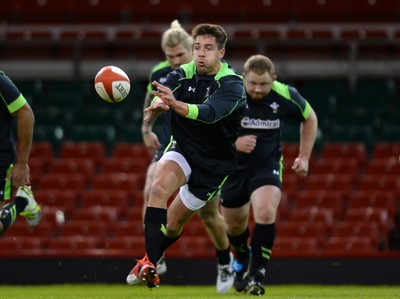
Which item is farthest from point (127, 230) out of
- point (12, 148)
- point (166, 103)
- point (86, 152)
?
point (166, 103)

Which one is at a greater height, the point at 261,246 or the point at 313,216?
the point at 261,246

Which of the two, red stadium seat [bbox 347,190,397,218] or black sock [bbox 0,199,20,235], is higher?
black sock [bbox 0,199,20,235]

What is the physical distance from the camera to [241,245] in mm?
9180

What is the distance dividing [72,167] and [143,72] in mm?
3874

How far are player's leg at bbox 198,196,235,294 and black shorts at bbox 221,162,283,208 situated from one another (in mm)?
137

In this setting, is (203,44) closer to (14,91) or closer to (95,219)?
(14,91)

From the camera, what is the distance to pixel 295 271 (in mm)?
10508

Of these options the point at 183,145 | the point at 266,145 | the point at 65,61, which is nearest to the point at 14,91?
the point at 183,145

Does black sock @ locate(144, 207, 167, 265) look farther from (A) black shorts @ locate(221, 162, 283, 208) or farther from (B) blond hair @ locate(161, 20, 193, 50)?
(B) blond hair @ locate(161, 20, 193, 50)

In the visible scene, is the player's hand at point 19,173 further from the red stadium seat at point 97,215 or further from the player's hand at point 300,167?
the red stadium seat at point 97,215

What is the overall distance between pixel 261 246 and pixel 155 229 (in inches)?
65.8

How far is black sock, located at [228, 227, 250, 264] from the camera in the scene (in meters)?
9.10

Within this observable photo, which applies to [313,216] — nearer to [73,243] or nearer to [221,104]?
[73,243]

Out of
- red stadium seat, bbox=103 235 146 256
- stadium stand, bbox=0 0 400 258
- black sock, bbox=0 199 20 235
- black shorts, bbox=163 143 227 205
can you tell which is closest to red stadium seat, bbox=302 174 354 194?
stadium stand, bbox=0 0 400 258
